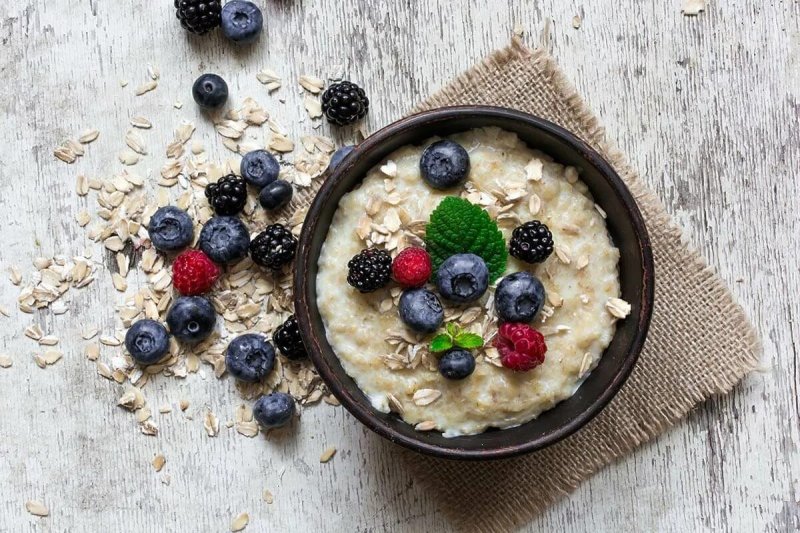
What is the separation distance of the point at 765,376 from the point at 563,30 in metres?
1.22

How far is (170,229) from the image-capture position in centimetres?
261

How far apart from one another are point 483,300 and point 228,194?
855 mm

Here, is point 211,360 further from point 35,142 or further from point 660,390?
point 660,390

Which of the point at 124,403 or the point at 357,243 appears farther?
the point at 124,403

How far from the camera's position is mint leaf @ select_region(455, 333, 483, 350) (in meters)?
2.15

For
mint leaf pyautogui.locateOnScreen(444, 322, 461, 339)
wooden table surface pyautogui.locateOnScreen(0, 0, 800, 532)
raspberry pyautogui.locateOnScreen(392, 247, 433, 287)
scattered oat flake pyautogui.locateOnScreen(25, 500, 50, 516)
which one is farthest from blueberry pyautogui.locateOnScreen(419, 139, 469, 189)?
scattered oat flake pyautogui.locateOnScreen(25, 500, 50, 516)

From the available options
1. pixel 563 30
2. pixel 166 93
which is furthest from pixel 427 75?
pixel 166 93

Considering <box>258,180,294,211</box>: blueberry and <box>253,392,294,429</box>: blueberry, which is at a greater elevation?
<box>258,180,294,211</box>: blueberry

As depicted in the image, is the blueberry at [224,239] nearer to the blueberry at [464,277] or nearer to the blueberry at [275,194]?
the blueberry at [275,194]

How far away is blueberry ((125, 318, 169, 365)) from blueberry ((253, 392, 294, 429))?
1.10ft

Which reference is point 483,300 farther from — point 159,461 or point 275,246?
point 159,461

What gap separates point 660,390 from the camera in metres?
2.60

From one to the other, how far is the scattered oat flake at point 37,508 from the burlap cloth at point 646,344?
1.18 meters

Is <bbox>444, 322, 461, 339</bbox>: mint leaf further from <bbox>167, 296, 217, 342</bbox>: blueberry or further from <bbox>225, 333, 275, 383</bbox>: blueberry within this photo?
<bbox>167, 296, 217, 342</bbox>: blueberry
